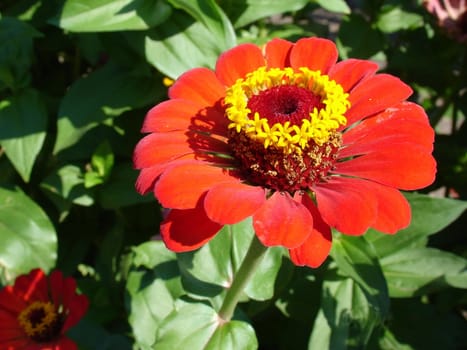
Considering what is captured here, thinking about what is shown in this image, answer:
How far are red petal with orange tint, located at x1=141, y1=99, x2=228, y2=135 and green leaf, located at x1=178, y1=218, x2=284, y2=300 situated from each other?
0.26 m

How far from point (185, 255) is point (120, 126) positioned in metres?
0.51

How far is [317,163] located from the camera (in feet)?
2.55

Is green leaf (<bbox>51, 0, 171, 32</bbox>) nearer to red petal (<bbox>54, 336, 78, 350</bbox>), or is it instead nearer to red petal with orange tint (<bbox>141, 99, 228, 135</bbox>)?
red petal with orange tint (<bbox>141, 99, 228, 135</bbox>)

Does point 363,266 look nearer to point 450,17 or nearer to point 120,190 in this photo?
point 120,190

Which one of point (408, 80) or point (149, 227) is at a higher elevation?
point (408, 80)

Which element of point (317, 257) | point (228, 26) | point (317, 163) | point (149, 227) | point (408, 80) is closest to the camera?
point (317, 257)

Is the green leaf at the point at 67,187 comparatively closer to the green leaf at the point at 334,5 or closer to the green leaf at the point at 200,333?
the green leaf at the point at 200,333

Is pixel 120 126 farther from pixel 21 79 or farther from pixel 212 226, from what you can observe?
pixel 212 226

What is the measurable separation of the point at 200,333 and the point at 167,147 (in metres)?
0.34

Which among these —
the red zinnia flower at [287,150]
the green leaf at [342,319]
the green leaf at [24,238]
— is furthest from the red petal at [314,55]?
the green leaf at [24,238]

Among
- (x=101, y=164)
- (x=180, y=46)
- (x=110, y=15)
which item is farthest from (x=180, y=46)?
(x=101, y=164)

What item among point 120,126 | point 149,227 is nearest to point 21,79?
point 120,126

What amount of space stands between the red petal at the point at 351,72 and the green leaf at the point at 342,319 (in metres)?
0.42

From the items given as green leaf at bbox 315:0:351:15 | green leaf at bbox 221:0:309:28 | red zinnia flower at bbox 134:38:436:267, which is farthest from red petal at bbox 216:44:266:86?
green leaf at bbox 315:0:351:15
